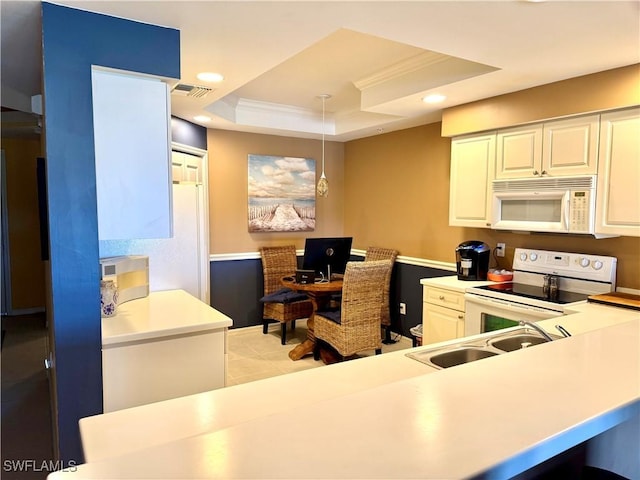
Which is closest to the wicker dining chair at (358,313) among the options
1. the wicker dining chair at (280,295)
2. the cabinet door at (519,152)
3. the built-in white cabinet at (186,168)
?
the wicker dining chair at (280,295)

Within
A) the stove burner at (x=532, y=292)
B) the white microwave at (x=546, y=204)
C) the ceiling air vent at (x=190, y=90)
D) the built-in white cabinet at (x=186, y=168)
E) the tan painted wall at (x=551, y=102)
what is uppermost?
the ceiling air vent at (x=190, y=90)

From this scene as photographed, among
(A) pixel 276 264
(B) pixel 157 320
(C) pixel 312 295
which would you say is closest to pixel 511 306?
(C) pixel 312 295

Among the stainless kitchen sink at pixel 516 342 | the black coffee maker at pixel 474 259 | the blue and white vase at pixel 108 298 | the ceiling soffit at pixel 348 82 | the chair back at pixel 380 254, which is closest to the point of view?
the stainless kitchen sink at pixel 516 342

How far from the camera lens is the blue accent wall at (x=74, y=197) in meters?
1.79

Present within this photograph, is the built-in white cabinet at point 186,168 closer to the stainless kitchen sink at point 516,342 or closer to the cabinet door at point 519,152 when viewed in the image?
the cabinet door at point 519,152

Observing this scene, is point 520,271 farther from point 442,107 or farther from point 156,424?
point 156,424

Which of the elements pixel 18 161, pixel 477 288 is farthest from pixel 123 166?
pixel 18 161

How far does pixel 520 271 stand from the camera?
3.35 metres

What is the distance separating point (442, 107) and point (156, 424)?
10.7 feet

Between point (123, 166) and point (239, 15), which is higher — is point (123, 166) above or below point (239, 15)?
below

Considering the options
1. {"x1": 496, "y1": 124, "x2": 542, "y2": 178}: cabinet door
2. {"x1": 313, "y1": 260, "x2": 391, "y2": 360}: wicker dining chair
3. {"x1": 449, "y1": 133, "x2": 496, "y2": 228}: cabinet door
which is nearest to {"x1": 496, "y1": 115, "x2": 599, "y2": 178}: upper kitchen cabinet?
{"x1": 496, "y1": 124, "x2": 542, "y2": 178}: cabinet door

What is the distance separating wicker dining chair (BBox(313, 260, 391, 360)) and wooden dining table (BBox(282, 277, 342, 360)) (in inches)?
9.9

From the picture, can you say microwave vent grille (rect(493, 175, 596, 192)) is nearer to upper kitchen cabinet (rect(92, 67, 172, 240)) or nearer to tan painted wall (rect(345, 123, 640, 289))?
tan painted wall (rect(345, 123, 640, 289))

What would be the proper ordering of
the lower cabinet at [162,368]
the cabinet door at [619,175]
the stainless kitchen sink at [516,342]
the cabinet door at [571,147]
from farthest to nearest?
the cabinet door at [571,147], the cabinet door at [619,175], the lower cabinet at [162,368], the stainless kitchen sink at [516,342]
